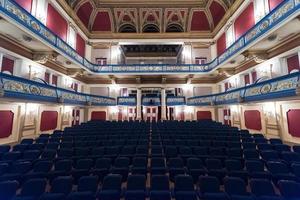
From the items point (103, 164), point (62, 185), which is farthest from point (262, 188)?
point (62, 185)

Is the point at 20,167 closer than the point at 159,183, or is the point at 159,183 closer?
the point at 159,183

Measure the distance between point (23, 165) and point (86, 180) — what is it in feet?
7.61

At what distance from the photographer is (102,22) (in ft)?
62.8

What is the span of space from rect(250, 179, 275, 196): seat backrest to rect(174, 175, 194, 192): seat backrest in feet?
4.37

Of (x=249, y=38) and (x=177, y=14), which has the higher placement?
(x=177, y=14)

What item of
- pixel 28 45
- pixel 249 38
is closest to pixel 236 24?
pixel 249 38

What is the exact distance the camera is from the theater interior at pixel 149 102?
3.73 meters

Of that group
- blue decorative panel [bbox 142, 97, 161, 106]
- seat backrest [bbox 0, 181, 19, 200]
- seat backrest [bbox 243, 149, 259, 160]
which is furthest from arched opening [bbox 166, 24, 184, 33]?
seat backrest [bbox 0, 181, 19, 200]

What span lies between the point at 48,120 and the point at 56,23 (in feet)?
25.4

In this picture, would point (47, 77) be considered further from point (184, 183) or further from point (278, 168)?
point (278, 168)

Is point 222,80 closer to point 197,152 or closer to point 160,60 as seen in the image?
point 160,60

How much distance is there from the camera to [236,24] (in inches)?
554

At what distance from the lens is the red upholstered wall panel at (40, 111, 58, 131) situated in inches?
437

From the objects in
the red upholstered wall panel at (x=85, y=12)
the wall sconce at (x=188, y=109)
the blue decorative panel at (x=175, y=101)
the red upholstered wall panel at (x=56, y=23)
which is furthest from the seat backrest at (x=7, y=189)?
the red upholstered wall panel at (x=85, y=12)
